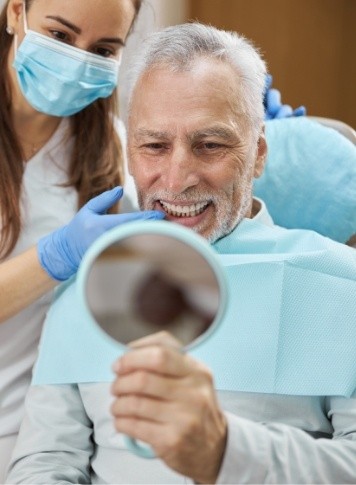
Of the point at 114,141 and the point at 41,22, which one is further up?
the point at 41,22

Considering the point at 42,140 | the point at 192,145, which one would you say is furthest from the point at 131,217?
the point at 42,140

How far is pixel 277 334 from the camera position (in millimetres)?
1440

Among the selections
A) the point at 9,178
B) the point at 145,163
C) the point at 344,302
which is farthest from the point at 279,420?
the point at 9,178

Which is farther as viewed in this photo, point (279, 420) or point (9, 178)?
point (9, 178)

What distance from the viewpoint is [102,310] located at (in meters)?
0.93

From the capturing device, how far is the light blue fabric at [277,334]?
1.41m

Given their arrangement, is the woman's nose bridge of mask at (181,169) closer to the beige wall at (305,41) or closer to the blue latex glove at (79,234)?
the blue latex glove at (79,234)

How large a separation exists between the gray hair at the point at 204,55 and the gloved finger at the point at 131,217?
22cm

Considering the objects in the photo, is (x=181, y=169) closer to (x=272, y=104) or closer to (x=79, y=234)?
(x=79, y=234)

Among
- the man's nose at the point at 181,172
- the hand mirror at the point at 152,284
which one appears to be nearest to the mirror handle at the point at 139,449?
the hand mirror at the point at 152,284

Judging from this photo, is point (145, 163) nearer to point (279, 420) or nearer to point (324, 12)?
point (279, 420)

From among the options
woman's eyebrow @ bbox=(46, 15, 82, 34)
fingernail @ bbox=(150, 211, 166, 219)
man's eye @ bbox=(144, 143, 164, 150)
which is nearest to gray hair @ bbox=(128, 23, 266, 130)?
man's eye @ bbox=(144, 143, 164, 150)

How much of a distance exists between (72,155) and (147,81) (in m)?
0.58

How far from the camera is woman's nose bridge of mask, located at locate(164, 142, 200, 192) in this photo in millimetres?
1421
